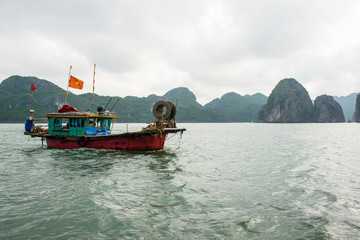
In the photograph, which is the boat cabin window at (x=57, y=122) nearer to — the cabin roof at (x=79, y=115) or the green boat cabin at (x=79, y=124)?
the green boat cabin at (x=79, y=124)

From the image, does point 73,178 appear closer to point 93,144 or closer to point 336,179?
point 93,144

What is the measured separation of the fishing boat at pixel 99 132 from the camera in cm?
1827

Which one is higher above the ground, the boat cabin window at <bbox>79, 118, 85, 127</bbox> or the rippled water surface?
the boat cabin window at <bbox>79, 118, 85, 127</bbox>

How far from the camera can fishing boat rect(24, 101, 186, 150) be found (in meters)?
18.3

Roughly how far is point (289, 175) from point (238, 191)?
449 cm

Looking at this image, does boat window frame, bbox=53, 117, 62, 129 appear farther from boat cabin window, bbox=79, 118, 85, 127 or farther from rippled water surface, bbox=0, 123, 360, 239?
rippled water surface, bbox=0, 123, 360, 239

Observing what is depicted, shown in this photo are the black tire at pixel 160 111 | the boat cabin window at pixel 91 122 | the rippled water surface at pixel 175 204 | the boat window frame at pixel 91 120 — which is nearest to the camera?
the rippled water surface at pixel 175 204

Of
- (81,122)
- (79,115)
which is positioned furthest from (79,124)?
(79,115)

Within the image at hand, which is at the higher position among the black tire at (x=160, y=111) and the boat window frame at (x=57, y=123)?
the black tire at (x=160, y=111)

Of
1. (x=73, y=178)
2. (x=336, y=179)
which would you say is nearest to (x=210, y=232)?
(x=73, y=178)

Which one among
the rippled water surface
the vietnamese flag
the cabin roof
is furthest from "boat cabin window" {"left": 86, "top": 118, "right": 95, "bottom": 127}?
the rippled water surface

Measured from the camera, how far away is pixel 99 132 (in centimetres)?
2005

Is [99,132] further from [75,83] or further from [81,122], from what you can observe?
[75,83]

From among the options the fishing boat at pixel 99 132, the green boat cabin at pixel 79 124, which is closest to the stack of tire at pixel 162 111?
the fishing boat at pixel 99 132
